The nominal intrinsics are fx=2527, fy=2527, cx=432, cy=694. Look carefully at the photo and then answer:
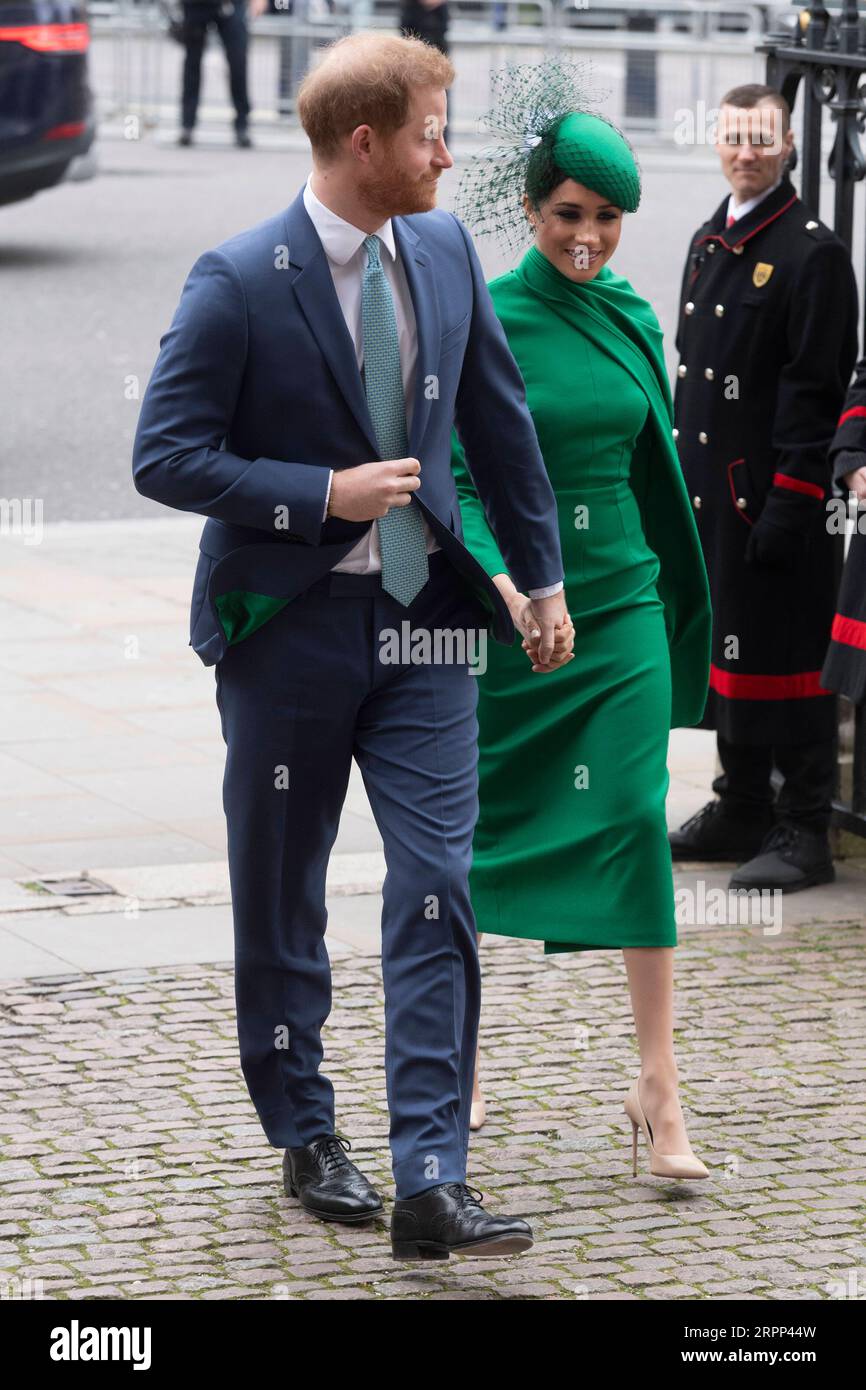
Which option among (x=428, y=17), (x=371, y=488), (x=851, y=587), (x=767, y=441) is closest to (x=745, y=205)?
(x=767, y=441)

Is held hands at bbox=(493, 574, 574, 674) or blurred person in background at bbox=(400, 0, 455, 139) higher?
blurred person in background at bbox=(400, 0, 455, 139)

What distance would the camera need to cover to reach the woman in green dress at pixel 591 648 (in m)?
4.46

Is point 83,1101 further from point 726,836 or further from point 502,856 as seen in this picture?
point 726,836

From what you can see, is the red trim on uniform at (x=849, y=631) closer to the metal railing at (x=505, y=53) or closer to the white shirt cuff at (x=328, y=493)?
the white shirt cuff at (x=328, y=493)

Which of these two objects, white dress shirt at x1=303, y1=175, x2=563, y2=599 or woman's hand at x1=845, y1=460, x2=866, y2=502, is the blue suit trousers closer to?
white dress shirt at x1=303, y1=175, x2=563, y2=599

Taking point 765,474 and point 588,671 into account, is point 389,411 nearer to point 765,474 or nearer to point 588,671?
point 588,671

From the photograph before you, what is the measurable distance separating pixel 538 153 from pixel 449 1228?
1.87m

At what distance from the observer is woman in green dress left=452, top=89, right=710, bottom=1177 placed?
4457 millimetres

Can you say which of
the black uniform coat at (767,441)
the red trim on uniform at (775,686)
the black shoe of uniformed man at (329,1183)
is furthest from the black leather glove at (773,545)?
the black shoe of uniformed man at (329,1183)

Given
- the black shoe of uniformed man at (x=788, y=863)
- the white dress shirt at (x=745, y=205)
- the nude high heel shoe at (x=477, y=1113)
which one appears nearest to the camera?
the nude high heel shoe at (x=477, y=1113)

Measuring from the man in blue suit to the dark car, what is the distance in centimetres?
947

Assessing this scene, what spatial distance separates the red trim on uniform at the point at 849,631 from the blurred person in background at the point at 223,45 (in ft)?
48.1

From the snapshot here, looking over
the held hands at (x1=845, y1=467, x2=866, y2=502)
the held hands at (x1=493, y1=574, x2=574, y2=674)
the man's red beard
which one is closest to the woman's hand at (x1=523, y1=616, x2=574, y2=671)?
the held hands at (x1=493, y1=574, x2=574, y2=674)

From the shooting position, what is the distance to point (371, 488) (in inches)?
151
